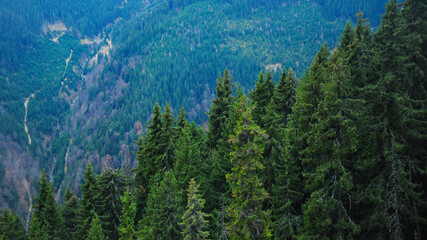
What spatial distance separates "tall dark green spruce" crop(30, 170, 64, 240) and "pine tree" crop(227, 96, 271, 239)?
87.4 ft

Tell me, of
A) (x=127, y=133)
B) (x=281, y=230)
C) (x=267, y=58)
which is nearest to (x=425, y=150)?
(x=281, y=230)

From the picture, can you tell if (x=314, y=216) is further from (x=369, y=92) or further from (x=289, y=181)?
(x=369, y=92)

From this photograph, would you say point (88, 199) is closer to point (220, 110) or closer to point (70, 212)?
point (70, 212)

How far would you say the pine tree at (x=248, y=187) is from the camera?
48.1 ft

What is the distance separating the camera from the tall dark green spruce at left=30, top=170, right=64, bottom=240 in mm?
32188

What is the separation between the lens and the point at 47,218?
32.9 meters

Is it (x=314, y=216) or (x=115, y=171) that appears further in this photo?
(x=115, y=171)

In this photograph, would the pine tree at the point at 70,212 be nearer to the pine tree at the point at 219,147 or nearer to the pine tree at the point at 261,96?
the pine tree at the point at 219,147

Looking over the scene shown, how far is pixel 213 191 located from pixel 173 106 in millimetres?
147602

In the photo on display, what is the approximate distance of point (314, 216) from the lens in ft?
48.2

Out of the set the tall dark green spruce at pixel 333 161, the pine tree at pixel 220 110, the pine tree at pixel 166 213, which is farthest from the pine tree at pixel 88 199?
the tall dark green spruce at pixel 333 161

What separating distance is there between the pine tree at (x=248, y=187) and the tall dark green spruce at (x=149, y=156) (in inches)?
524

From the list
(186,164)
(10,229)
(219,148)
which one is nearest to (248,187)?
(219,148)

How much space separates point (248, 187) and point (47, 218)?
1134 inches
